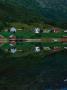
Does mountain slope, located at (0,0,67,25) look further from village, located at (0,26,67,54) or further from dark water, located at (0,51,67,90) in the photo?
dark water, located at (0,51,67,90)

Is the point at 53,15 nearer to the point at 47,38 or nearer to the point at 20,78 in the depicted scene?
the point at 47,38

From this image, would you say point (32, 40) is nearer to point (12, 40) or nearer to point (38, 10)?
point (12, 40)

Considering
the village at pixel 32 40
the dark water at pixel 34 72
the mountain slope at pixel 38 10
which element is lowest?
the dark water at pixel 34 72

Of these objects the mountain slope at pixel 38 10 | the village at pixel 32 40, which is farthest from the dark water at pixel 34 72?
the mountain slope at pixel 38 10

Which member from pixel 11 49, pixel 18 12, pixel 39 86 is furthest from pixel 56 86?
pixel 18 12

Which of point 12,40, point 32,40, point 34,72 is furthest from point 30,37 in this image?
point 34,72

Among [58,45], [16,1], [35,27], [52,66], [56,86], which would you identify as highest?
[16,1]

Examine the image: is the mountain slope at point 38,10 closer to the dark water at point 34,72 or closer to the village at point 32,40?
the village at point 32,40

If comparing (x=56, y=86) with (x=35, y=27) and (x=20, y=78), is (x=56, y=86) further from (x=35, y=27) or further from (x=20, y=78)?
(x=35, y=27)

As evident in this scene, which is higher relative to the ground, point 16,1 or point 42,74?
point 16,1
